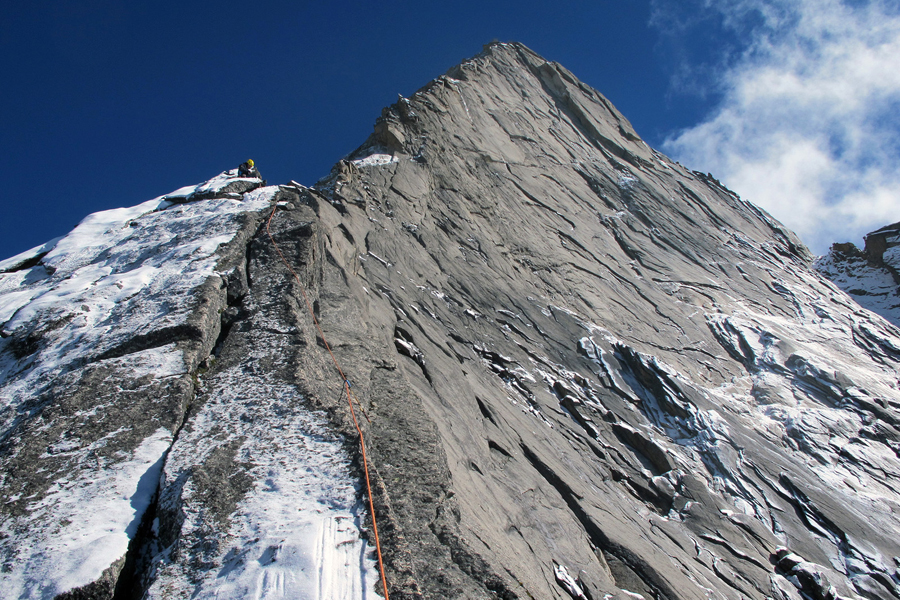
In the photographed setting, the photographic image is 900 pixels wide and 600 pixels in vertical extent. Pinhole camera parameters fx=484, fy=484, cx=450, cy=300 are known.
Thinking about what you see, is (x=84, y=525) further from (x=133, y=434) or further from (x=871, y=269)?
(x=871, y=269)

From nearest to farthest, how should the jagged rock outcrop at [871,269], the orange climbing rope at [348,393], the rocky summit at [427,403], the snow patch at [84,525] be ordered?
the snow patch at [84,525]
the orange climbing rope at [348,393]
the rocky summit at [427,403]
the jagged rock outcrop at [871,269]

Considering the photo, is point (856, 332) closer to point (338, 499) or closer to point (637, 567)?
point (637, 567)

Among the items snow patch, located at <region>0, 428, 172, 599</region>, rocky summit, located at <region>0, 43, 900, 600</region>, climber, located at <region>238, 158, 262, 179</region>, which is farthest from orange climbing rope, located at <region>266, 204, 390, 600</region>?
climber, located at <region>238, 158, 262, 179</region>

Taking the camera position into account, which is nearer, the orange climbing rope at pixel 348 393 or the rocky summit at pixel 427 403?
the orange climbing rope at pixel 348 393

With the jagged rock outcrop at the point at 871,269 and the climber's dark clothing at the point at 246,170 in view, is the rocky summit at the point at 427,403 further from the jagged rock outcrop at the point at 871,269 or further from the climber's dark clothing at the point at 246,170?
the jagged rock outcrop at the point at 871,269

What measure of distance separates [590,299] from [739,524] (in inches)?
339

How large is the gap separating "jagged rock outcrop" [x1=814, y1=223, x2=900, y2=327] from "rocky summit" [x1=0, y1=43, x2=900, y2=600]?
8929mm

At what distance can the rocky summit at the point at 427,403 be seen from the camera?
14.8 feet

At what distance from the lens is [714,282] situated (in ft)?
76.1

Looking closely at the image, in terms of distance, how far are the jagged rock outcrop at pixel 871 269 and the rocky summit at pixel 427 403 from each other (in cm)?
893

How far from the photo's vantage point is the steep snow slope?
4.14 metres

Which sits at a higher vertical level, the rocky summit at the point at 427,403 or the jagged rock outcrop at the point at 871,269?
the jagged rock outcrop at the point at 871,269

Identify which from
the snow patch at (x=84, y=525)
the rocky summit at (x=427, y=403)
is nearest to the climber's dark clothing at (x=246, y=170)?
the rocky summit at (x=427, y=403)

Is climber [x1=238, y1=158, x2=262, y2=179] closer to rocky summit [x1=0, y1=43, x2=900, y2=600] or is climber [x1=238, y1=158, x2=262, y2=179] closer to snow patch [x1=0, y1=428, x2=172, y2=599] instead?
rocky summit [x1=0, y1=43, x2=900, y2=600]
